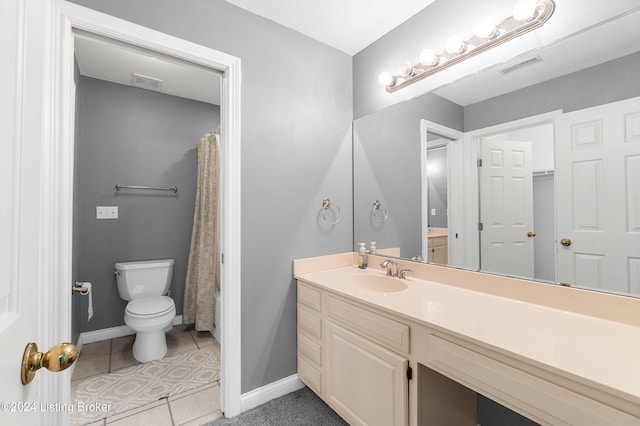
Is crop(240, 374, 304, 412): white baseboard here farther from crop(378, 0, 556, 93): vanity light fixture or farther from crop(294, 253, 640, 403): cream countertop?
crop(378, 0, 556, 93): vanity light fixture

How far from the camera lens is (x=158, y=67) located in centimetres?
244

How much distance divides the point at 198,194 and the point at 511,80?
2.73 metres

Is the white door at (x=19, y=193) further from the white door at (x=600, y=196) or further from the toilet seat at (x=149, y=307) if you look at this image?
the toilet seat at (x=149, y=307)

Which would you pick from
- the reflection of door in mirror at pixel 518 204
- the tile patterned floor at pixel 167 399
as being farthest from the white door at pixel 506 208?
the tile patterned floor at pixel 167 399

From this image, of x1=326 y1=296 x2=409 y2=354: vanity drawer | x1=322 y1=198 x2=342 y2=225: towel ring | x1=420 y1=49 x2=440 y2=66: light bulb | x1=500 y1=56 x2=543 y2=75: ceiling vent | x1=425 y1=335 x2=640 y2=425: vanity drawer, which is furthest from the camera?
x1=322 y1=198 x2=342 y2=225: towel ring

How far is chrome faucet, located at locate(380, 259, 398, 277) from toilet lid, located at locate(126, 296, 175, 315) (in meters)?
1.80

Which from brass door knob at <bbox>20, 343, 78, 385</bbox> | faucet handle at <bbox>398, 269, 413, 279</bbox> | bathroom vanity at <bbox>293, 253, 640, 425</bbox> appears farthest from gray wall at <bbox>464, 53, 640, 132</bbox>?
brass door knob at <bbox>20, 343, 78, 385</bbox>

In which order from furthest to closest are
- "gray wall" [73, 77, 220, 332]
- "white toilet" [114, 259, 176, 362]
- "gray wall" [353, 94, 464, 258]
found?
"gray wall" [73, 77, 220, 332], "white toilet" [114, 259, 176, 362], "gray wall" [353, 94, 464, 258]

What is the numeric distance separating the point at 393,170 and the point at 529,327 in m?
1.28

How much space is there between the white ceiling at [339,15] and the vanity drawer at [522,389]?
6.14ft

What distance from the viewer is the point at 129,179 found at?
277 cm

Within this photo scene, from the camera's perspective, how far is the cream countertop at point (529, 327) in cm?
78

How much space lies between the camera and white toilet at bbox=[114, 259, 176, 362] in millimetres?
2244

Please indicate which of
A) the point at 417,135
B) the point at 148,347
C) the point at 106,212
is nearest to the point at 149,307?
the point at 148,347
